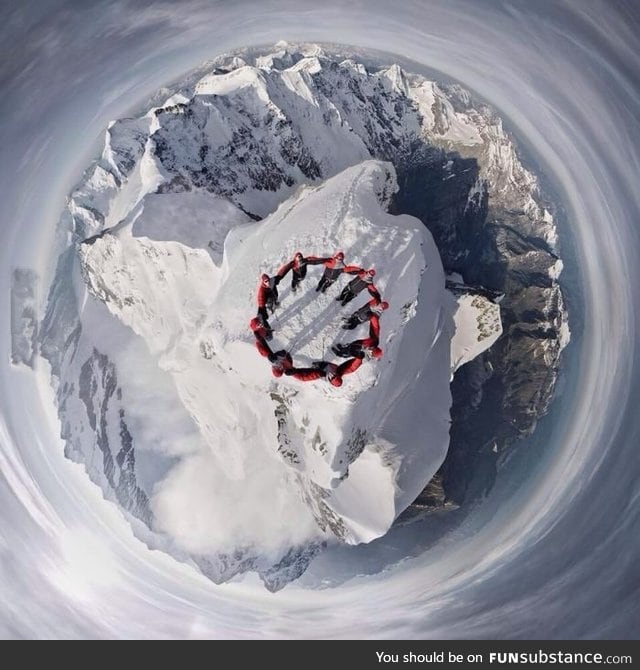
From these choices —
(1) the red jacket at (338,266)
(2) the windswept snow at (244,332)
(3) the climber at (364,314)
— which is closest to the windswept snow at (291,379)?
(2) the windswept snow at (244,332)

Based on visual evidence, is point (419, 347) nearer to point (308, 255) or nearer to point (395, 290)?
point (395, 290)

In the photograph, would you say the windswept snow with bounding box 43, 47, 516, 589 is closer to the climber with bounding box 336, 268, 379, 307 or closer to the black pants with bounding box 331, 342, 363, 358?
the black pants with bounding box 331, 342, 363, 358

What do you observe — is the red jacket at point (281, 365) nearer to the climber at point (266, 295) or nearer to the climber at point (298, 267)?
the climber at point (266, 295)

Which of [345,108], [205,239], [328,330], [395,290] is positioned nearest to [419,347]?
[395,290]

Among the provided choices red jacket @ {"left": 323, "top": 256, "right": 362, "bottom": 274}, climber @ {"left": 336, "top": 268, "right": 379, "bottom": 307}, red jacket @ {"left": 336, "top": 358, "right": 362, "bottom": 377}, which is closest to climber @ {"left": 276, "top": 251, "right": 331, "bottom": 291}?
red jacket @ {"left": 323, "top": 256, "right": 362, "bottom": 274}

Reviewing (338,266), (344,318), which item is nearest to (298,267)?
(338,266)

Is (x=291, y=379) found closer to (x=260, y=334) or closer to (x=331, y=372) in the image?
(x=260, y=334)

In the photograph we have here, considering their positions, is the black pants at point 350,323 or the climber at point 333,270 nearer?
the climber at point 333,270
